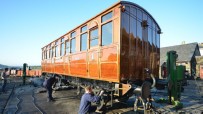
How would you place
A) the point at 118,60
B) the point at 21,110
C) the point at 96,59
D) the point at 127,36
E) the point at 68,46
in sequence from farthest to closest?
1. the point at 68,46
2. the point at 21,110
3. the point at 96,59
4. the point at 127,36
5. the point at 118,60

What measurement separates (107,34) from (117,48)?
873 mm

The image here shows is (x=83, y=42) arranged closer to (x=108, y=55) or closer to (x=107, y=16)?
(x=107, y=16)

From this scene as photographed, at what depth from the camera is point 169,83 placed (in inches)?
299

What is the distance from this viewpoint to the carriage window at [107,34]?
6590mm

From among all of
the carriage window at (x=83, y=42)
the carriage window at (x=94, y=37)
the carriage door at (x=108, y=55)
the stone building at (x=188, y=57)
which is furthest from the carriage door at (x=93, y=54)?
the stone building at (x=188, y=57)

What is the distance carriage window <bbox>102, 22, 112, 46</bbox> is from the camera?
6.59 m

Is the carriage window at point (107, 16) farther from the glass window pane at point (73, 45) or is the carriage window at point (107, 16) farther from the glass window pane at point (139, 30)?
the glass window pane at point (73, 45)

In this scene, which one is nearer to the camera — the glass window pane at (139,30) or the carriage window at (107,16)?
the carriage window at (107,16)

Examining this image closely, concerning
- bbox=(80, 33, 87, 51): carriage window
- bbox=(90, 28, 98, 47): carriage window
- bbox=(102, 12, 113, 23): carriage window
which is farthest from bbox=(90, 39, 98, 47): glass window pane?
bbox=(102, 12, 113, 23): carriage window

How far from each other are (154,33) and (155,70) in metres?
1.69

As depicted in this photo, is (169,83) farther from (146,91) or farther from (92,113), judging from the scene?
(92,113)

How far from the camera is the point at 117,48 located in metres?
6.13

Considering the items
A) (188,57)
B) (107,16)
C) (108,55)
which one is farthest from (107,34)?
(188,57)

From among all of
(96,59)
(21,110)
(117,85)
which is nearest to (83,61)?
(96,59)
